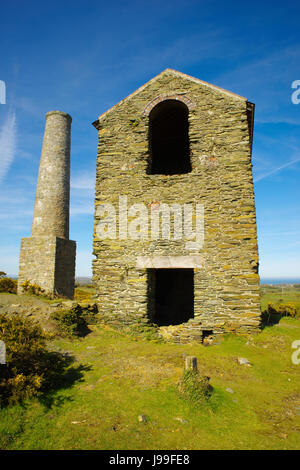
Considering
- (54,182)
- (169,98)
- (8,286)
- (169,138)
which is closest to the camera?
(169,98)

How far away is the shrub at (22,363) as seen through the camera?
3943 mm

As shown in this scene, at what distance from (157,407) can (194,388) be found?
68 centimetres

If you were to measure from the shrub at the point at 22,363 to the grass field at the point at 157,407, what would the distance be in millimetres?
217

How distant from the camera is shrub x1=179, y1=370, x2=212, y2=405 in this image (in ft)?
13.5

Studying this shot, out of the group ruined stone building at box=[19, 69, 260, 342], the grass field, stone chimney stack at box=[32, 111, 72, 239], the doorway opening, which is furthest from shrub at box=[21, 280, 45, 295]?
the grass field

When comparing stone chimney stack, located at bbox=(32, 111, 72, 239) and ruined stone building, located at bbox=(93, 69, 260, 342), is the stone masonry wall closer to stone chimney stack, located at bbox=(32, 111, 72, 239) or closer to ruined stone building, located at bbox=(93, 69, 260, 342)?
stone chimney stack, located at bbox=(32, 111, 72, 239)

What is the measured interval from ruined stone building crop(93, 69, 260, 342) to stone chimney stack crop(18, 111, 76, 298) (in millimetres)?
4418

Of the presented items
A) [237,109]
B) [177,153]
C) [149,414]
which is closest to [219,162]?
[237,109]

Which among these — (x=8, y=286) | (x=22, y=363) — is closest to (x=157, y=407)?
(x=22, y=363)

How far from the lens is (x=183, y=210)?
8258 mm

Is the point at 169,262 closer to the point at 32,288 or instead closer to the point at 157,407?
the point at 157,407
